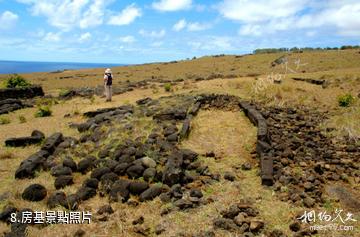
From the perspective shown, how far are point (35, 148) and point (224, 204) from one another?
843 centimetres

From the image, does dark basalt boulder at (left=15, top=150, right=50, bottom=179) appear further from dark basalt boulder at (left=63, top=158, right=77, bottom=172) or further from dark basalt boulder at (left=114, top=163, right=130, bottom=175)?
dark basalt boulder at (left=114, top=163, right=130, bottom=175)

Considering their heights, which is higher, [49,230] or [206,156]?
[206,156]

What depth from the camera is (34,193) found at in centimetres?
977

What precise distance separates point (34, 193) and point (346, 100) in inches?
592

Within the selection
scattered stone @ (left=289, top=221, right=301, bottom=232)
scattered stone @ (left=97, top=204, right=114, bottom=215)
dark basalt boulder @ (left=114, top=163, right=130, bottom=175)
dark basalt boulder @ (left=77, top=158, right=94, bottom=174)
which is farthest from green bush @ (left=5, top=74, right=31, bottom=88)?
scattered stone @ (left=289, top=221, right=301, bottom=232)

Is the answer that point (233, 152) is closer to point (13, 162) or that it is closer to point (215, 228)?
point (215, 228)

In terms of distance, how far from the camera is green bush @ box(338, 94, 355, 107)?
18.9 m

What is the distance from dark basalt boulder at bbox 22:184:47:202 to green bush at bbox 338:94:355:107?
14.8 meters

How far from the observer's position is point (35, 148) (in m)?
14.4

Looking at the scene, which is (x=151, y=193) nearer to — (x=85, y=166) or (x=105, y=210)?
(x=105, y=210)

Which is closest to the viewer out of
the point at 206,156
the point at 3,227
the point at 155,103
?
the point at 3,227

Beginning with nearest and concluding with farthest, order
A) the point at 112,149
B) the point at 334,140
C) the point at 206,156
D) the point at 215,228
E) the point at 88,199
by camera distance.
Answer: the point at 215,228 → the point at 88,199 → the point at 206,156 → the point at 112,149 → the point at 334,140

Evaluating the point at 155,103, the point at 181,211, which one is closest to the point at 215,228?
the point at 181,211

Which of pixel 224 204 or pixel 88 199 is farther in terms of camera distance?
pixel 88 199
